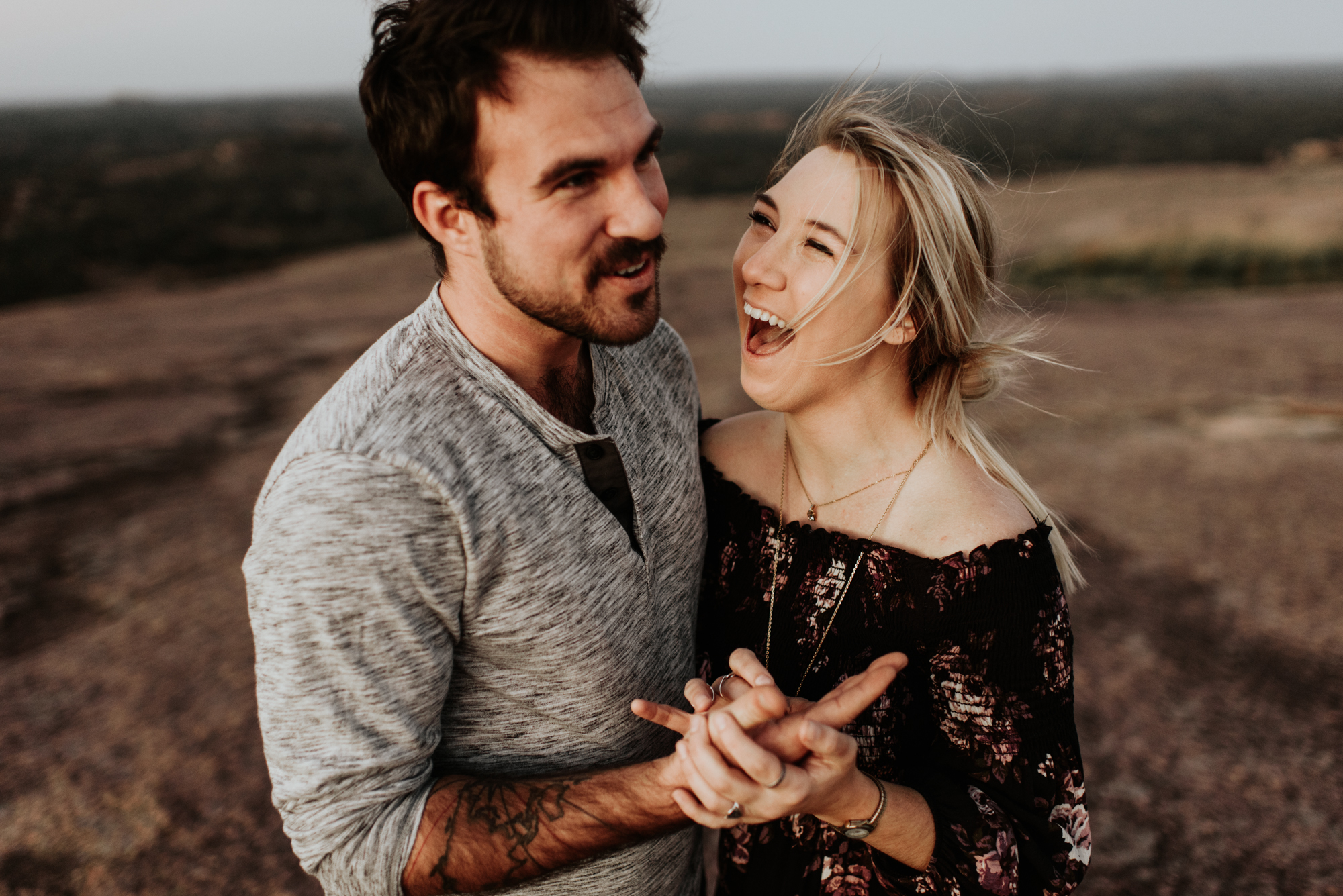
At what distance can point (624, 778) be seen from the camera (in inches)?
62.7

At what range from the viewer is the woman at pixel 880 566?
1.64 meters

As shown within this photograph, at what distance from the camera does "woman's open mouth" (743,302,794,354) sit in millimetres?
2057

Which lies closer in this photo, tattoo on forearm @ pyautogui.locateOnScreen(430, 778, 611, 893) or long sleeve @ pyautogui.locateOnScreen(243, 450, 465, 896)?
long sleeve @ pyautogui.locateOnScreen(243, 450, 465, 896)

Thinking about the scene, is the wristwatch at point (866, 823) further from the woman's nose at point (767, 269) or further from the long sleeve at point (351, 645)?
the woman's nose at point (767, 269)

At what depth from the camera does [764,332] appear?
2172mm

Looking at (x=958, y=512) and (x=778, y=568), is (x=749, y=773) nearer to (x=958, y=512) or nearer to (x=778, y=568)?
(x=778, y=568)

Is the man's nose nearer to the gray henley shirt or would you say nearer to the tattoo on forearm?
the gray henley shirt

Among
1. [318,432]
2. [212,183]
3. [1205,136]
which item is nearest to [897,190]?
[318,432]

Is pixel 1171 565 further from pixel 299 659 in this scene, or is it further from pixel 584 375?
pixel 299 659

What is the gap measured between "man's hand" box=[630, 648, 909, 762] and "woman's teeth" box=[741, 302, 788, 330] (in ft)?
2.77

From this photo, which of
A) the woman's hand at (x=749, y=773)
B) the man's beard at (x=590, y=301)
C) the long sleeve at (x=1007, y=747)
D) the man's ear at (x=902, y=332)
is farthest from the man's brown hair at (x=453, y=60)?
the long sleeve at (x=1007, y=747)

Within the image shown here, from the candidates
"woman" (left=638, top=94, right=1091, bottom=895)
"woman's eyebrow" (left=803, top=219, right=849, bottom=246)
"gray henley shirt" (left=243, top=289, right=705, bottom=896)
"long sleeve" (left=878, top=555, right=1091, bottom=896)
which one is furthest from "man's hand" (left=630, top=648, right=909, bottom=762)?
"woman's eyebrow" (left=803, top=219, right=849, bottom=246)

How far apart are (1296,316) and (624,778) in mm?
10595

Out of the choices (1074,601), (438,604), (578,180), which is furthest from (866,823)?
(1074,601)
